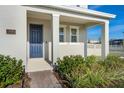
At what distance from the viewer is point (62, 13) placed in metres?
8.37

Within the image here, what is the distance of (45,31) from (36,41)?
0.99 meters

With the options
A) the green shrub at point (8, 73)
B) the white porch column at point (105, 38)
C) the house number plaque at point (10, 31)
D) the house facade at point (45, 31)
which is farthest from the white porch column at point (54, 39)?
the white porch column at point (105, 38)

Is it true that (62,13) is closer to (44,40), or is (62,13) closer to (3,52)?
(44,40)

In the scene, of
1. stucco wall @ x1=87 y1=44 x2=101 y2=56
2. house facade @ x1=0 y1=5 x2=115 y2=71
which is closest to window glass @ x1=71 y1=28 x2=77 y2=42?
house facade @ x1=0 y1=5 x2=115 y2=71

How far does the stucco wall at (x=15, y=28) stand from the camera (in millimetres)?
6719

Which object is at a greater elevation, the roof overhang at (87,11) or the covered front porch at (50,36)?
the roof overhang at (87,11)

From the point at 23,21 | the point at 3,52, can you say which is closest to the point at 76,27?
the point at 23,21

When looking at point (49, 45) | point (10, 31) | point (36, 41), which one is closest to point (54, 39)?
point (10, 31)

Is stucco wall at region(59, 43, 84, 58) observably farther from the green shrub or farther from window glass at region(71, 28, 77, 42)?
the green shrub

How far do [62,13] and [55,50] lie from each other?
7.14ft

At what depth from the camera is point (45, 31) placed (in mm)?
10625

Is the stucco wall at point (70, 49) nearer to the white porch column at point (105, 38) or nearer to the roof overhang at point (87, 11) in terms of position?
the white porch column at point (105, 38)

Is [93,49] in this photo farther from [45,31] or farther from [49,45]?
[45,31]
